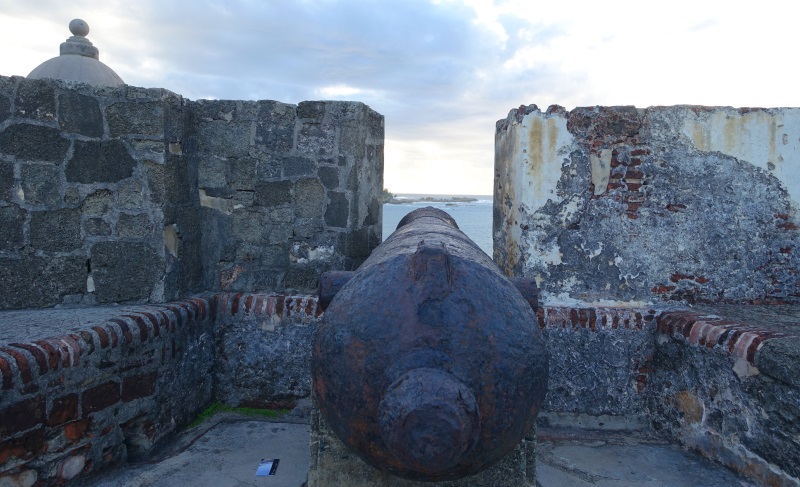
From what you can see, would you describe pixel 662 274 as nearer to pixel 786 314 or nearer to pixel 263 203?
pixel 786 314

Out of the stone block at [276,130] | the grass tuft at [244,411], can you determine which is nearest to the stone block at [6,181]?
the stone block at [276,130]

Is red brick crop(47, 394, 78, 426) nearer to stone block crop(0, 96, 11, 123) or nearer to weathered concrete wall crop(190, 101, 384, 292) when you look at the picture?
weathered concrete wall crop(190, 101, 384, 292)

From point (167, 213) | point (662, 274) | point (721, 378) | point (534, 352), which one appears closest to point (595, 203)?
point (662, 274)

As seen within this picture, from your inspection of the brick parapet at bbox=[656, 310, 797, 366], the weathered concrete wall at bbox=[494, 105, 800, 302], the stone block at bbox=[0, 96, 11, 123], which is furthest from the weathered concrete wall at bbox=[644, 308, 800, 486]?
the stone block at bbox=[0, 96, 11, 123]

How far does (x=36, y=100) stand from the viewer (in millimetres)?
3764

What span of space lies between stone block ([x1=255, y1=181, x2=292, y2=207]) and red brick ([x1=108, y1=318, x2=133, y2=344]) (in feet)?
4.98

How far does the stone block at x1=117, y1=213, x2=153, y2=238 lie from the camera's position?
159 inches

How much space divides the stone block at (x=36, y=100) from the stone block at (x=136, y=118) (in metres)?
0.35

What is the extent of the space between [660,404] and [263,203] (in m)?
3.50

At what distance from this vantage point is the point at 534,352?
5.65ft

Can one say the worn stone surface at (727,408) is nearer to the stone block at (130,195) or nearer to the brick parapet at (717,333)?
the brick parapet at (717,333)

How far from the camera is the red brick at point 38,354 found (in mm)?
2846

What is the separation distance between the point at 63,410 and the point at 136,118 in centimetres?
206

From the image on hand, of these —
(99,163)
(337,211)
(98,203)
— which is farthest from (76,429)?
(337,211)
